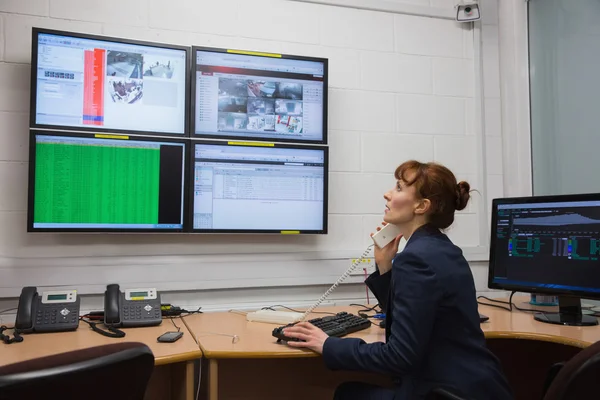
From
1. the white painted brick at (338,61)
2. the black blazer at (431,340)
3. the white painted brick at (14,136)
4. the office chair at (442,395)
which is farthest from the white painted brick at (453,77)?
the white painted brick at (14,136)

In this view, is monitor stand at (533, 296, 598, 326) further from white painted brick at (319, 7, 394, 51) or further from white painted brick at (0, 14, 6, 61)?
white painted brick at (0, 14, 6, 61)

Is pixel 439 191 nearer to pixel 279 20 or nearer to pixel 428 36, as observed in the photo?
pixel 279 20

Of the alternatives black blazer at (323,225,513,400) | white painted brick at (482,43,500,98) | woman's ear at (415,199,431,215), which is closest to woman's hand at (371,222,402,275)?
woman's ear at (415,199,431,215)

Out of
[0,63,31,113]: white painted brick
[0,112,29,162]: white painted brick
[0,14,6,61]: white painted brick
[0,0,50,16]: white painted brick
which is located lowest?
[0,112,29,162]: white painted brick

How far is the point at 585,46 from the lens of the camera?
250cm

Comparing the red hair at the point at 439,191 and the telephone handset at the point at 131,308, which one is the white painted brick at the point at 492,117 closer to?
the red hair at the point at 439,191

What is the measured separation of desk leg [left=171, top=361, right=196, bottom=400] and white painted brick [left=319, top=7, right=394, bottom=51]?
5.75ft

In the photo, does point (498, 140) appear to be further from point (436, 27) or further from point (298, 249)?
point (298, 249)

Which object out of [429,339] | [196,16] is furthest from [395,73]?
[429,339]

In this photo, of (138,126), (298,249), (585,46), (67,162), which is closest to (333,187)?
(298,249)

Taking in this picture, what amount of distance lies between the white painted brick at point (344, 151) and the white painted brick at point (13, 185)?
4.64 ft

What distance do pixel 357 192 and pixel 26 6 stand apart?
1.75 m

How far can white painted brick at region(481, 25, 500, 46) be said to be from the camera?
2.86 meters

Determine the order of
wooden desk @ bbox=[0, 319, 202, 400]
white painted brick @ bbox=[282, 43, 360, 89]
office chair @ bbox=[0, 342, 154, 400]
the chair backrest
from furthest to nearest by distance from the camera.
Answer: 1. white painted brick @ bbox=[282, 43, 360, 89]
2. wooden desk @ bbox=[0, 319, 202, 400]
3. the chair backrest
4. office chair @ bbox=[0, 342, 154, 400]
